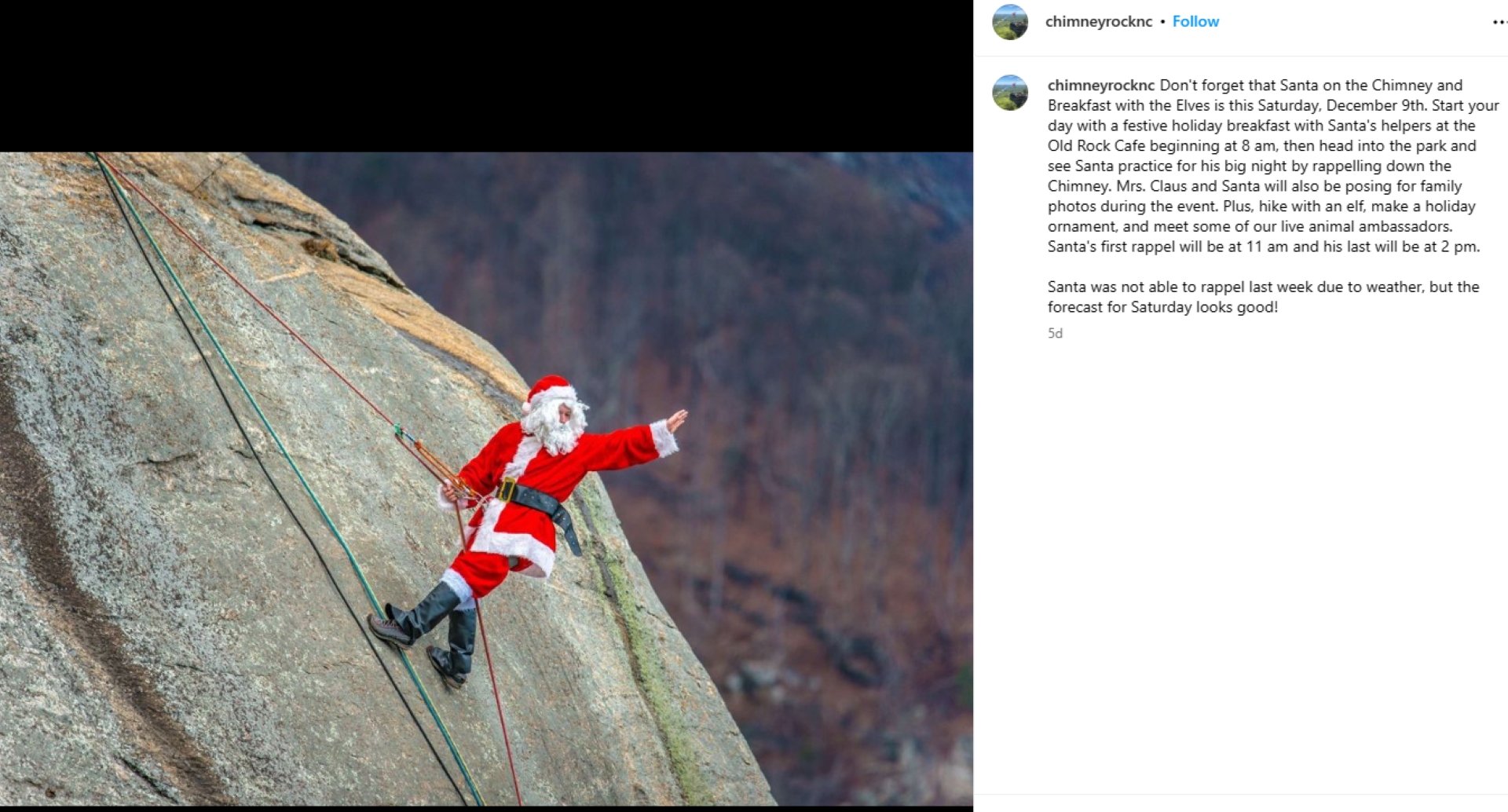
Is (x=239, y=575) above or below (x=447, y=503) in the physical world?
below

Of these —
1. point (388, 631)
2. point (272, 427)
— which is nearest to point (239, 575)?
point (388, 631)

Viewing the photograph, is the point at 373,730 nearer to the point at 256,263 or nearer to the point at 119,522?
the point at 119,522

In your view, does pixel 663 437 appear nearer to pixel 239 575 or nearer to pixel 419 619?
pixel 419 619
